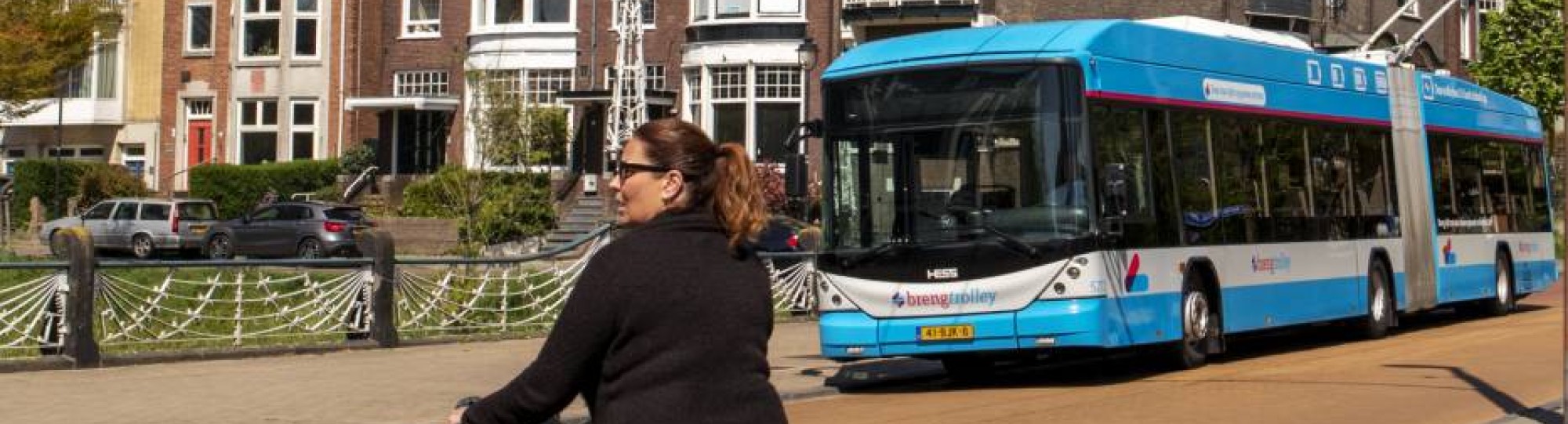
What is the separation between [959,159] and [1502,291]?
12221 mm

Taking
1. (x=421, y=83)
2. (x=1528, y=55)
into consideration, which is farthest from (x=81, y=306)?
(x=1528, y=55)

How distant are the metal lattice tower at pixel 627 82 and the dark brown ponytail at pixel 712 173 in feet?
122

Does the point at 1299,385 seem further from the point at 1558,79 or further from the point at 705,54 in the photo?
the point at 1558,79

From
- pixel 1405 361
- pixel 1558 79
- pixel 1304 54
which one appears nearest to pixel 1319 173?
pixel 1304 54

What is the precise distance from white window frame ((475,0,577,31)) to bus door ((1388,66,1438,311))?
82.3 feet

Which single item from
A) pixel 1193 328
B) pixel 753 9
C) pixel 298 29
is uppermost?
pixel 298 29

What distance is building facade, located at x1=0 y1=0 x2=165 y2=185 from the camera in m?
53.2

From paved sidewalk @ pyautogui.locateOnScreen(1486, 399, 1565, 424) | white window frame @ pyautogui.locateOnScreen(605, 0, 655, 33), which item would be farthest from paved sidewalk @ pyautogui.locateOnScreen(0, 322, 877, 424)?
white window frame @ pyautogui.locateOnScreen(605, 0, 655, 33)

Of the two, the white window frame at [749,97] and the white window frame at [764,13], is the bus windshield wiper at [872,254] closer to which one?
the white window frame at [749,97]

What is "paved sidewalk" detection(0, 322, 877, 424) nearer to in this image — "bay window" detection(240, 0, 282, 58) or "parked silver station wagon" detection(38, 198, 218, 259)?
"parked silver station wagon" detection(38, 198, 218, 259)

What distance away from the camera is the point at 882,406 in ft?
49.8

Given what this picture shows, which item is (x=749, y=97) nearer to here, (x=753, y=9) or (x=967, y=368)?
(x=753, y=9)

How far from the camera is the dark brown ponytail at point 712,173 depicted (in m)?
4.62

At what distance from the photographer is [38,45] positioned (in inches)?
1652
